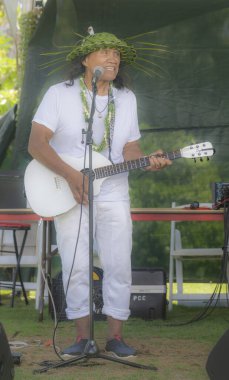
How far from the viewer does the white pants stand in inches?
179

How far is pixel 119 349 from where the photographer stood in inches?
179

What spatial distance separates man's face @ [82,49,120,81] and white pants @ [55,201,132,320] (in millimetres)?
775

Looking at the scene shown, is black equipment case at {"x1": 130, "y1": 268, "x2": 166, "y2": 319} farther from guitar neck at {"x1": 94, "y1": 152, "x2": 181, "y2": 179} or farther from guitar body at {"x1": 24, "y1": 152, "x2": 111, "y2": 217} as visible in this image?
guitar neck at {"x1": 94, "y1": 152, "x2": 181, "y2": 179}

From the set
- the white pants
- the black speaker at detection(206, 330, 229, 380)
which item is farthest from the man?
the black speaker at detection(206, 330, 229, 380)

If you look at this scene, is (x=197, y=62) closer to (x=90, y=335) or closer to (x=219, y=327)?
(x=219, y=327)

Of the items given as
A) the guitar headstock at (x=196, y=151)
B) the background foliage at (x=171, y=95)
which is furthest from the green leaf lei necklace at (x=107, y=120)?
the background foliage at (x=171, y=95)

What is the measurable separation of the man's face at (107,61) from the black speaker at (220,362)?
5.90 ft

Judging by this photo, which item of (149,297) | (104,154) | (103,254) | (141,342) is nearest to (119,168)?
(104,154)

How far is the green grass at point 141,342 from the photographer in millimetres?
4141

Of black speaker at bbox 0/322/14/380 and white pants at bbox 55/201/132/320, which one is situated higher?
white pants at bbox 55/201/132/320

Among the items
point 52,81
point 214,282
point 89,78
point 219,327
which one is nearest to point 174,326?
point 219,327

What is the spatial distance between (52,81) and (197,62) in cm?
144

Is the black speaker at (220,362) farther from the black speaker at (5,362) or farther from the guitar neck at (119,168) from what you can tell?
the guitar neck at (119,168)

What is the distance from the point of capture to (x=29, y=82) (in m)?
7.48
